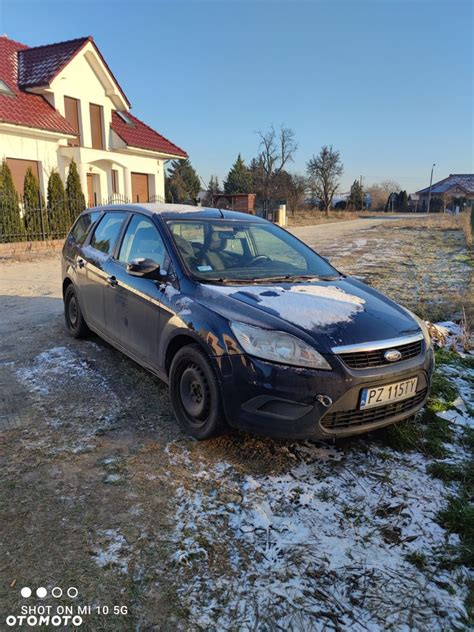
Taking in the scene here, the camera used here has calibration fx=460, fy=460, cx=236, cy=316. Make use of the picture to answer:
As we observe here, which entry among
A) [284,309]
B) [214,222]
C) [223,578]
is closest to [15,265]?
[214,222]

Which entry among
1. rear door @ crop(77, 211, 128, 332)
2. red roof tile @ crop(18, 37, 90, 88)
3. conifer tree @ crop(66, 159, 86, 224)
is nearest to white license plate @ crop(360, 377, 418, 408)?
rear door @ crop(77, 211, 128, 332)

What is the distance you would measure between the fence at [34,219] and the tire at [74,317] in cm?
881

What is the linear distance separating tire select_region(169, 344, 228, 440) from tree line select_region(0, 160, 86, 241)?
13.1 m

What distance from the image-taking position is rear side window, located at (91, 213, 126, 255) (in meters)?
4.50

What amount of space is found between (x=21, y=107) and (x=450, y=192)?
263ft

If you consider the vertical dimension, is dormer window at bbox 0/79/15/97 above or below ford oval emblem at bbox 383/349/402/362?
above

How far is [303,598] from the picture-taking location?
198 centimetres

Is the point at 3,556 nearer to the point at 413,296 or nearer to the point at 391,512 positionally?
the point at 391,512

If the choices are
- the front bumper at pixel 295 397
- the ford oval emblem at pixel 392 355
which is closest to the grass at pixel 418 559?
the front bumper at pixel 295 397

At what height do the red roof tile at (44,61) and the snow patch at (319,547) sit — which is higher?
the red roof tile at (44,61)

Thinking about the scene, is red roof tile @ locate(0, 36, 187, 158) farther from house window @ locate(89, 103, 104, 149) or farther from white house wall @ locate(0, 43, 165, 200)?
house window @ locate(89, 103, 104, 149)

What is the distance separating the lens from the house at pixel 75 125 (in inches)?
681

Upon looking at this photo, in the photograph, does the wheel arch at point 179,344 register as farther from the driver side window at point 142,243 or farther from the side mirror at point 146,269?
the driver side window at point 142,243

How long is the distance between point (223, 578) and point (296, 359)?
1.18 meters
